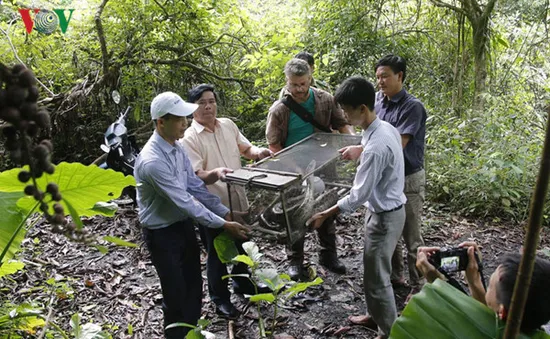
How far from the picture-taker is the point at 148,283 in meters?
3.58

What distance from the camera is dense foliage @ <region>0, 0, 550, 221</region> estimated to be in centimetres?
531

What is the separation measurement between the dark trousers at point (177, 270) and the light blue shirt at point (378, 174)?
972mm

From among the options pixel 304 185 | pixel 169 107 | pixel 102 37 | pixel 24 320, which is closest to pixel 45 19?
pixel 102 37

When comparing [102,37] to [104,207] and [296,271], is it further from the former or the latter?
[104,207]

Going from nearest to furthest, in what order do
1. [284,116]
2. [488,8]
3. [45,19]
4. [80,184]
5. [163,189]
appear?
[80,184] < [163,189] < [284,116] < [45,19] < [488,8]

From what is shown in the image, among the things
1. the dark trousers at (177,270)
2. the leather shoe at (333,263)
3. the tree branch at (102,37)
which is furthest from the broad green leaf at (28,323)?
the tree branch at (102,37)

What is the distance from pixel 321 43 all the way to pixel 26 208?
5499 millimetres

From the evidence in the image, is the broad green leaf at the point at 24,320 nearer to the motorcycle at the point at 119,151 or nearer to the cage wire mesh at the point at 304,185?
the cage wire mesh at the point at 304,185

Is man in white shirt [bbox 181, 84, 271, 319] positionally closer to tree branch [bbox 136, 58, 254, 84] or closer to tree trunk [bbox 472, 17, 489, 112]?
tree branch [bbox 136, 58, 254, 84]

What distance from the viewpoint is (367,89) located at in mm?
2340

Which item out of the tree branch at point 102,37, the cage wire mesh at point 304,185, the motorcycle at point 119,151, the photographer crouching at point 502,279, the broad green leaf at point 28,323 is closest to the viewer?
the photographer crouching at point 502,279

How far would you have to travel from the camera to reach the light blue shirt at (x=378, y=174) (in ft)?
7.57

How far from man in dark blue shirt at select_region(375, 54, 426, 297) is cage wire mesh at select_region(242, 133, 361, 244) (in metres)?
0.36

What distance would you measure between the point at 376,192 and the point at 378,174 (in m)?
0.15
